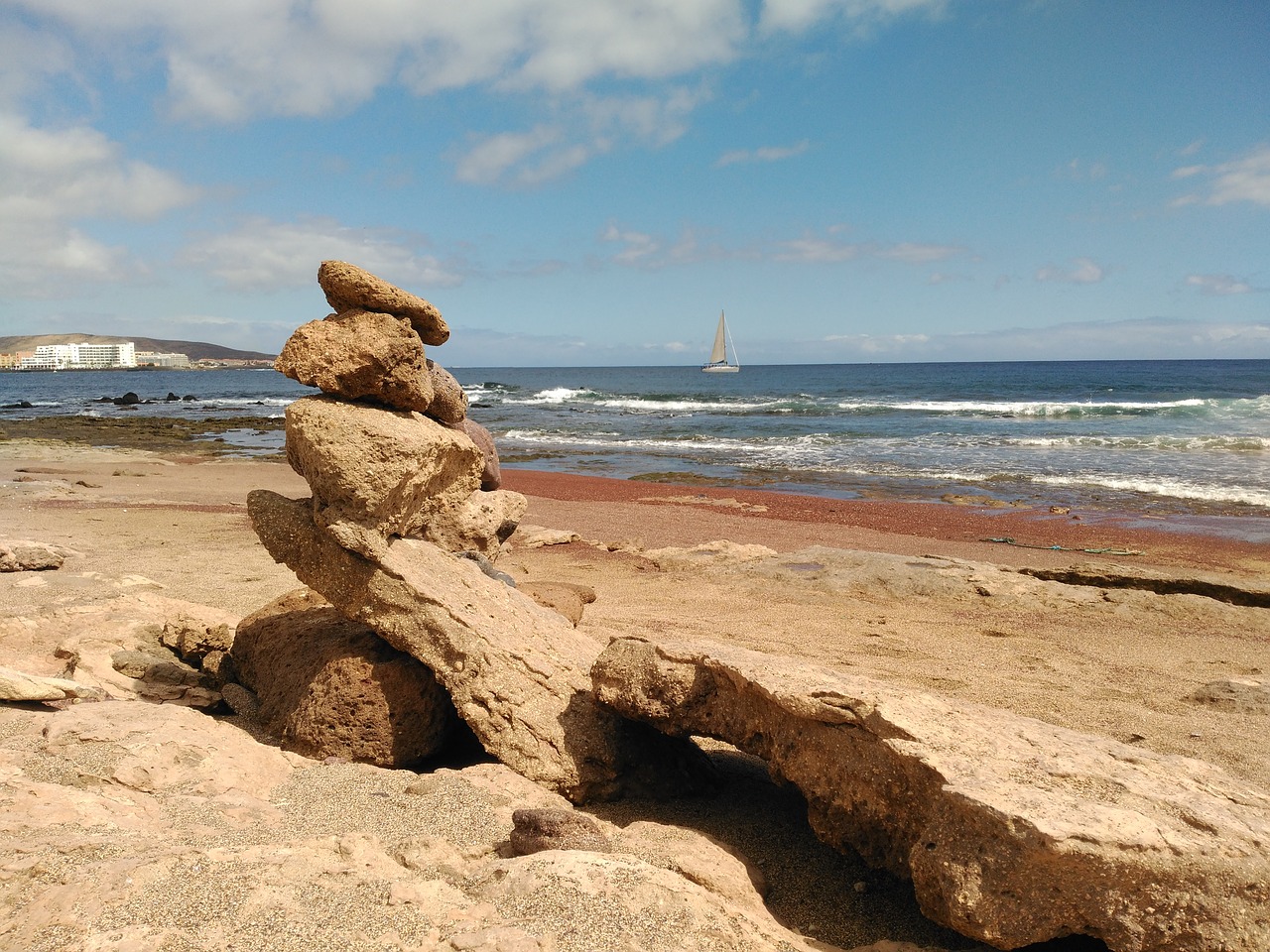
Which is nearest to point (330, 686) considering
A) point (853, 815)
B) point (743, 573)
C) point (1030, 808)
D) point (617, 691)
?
point (617, 691)

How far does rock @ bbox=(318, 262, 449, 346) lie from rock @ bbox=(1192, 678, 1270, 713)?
6.08m

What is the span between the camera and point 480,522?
8.25m

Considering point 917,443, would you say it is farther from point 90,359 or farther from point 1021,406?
point 90,359

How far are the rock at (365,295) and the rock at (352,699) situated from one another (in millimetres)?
1949

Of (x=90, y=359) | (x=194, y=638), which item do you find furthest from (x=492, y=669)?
(x=90, y=359)

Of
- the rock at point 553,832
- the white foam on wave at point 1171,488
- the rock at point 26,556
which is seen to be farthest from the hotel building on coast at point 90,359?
the rock at point 553,832

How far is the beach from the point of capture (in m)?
4.46

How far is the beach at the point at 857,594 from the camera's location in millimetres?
4461

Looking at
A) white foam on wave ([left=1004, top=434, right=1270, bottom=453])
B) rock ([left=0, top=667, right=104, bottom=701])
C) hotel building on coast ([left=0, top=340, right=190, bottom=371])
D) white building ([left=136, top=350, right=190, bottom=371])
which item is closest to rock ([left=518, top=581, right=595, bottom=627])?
rock ([left=0, top=667, right=104, bottom=701])

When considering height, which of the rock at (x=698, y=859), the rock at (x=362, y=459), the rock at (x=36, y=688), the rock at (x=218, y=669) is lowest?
the rock at (x=698, y=859)

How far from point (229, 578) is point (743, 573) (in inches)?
225

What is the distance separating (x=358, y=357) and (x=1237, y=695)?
6.51m

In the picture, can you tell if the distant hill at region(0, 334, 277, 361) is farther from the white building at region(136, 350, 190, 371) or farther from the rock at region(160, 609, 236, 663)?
the rock at region(160, 609, 236, 663)

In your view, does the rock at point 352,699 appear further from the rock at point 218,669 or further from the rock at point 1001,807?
the rock at point 1001,807
